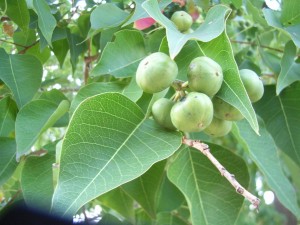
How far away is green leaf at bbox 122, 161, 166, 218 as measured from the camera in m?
0.96

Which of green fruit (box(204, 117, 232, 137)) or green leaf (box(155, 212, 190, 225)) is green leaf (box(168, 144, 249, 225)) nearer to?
green fruit (box(204, 117, 232, 137))

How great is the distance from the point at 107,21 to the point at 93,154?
1.14 ft

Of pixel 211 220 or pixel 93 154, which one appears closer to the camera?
pixel 93 154

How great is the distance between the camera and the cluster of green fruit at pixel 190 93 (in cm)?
67

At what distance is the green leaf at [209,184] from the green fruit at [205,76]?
0.75 feet

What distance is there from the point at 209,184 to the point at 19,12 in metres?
0.49

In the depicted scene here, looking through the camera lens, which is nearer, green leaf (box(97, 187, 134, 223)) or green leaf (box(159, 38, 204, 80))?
green leaf (box(159, 38, 204, 80))

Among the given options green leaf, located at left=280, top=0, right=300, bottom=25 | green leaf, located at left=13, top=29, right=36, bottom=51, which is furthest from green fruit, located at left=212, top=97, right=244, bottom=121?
green leaf, located at left=13, top=29, right=36, bottom=51

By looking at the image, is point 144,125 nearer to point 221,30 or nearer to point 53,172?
point 221,30

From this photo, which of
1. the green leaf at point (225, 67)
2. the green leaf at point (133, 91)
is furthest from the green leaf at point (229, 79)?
the green leaf at point (133, 91)

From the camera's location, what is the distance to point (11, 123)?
986 millimetres

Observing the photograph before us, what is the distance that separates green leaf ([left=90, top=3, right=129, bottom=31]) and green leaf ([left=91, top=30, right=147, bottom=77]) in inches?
1.7

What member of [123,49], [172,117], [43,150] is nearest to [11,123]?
[43,150]

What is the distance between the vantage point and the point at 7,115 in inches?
38.7
